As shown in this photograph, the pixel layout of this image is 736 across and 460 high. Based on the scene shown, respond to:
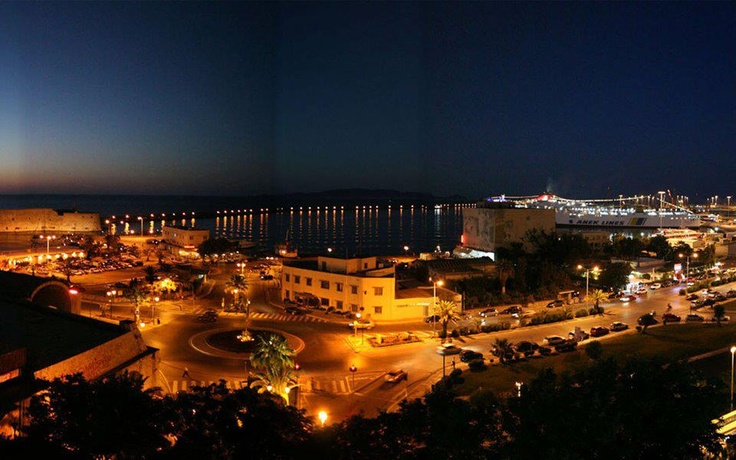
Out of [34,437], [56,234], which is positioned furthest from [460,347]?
[56,234]

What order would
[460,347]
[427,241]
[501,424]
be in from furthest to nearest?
1. [427,241]
2. [460,347]
3. [501,424]

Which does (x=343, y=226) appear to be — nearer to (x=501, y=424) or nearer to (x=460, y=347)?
(x=460, y=347)

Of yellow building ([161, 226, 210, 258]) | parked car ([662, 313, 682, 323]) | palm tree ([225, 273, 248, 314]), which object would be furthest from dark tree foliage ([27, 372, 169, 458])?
yellow building ([161, 226, 210, 258])

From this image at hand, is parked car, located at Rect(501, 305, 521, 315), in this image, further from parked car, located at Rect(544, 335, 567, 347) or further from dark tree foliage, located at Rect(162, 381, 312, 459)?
dark tree foliage, located at Rect(162, 381, 312, 459)

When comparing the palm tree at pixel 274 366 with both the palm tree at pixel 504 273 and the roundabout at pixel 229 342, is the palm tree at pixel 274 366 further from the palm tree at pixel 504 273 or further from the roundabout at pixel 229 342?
the palm tree at pixel 504 273

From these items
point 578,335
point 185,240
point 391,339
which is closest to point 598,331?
point 578,335
